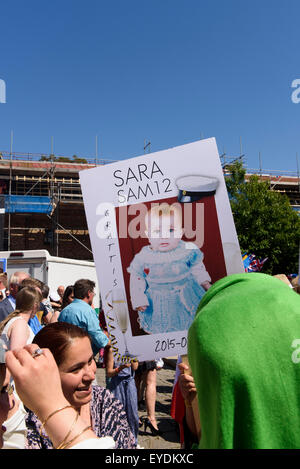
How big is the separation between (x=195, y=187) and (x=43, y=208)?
2330cm

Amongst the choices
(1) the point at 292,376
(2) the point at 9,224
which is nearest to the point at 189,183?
(1) the point at 292,376

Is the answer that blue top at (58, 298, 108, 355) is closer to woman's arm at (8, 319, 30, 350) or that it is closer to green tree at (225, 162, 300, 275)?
woman's arm at (8, 319, 30, 350)

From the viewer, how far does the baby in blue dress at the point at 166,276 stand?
2080 mm

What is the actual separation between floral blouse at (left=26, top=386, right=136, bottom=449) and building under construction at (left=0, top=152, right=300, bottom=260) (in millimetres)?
22354

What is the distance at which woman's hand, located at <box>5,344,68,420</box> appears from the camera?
0.87m

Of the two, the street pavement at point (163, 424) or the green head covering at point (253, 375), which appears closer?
the green head covering at point (253, 375)

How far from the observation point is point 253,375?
64 centimetres

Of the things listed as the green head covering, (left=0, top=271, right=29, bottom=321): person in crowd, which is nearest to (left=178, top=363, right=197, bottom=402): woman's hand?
the green head covering

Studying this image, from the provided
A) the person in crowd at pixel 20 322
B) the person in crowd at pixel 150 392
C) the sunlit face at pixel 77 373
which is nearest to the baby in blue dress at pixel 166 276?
the sunlit face at pixel 77 373

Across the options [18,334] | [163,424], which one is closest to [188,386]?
[18,334]

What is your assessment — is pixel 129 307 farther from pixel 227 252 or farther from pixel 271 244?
pixel 271 244

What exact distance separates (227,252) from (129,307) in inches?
Answer: 22.2

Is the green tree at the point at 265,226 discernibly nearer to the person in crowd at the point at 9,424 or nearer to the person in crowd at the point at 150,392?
the person in crowd at the point at 150,392

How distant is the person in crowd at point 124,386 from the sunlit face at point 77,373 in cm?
185
